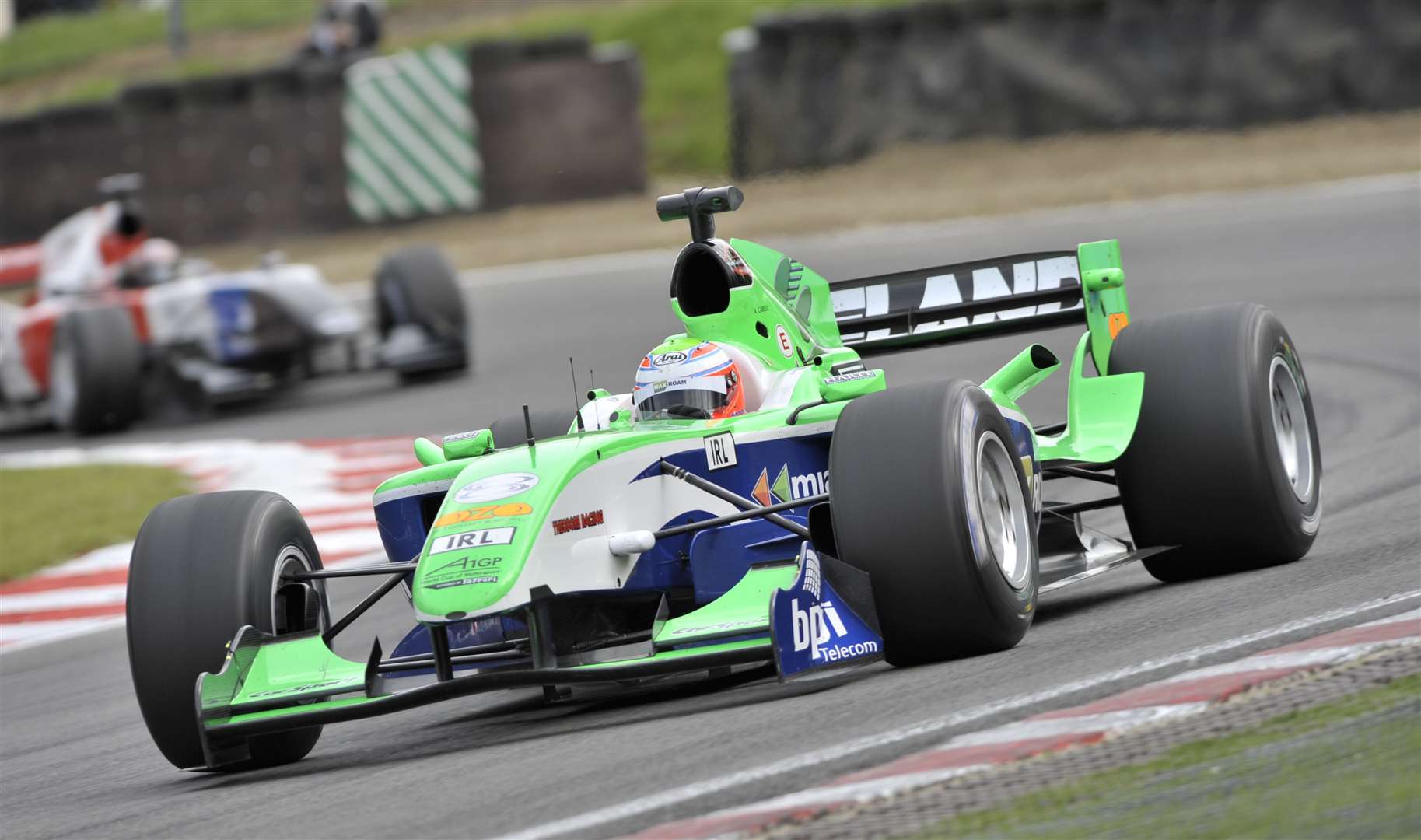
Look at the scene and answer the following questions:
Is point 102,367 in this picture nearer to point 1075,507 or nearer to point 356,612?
point 356,612

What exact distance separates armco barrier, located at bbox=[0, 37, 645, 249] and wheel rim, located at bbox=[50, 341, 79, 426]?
8.14 meters

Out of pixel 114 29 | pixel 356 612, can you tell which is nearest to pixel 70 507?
pixel 356 612

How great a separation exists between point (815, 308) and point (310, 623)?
2408 millimetres

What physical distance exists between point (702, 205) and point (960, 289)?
1.48 m

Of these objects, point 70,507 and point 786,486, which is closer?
point 786,486

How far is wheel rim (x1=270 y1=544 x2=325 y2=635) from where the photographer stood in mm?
6340

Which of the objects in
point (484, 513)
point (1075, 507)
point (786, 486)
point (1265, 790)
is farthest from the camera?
point (1075, 507)

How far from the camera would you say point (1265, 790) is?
4.09 m

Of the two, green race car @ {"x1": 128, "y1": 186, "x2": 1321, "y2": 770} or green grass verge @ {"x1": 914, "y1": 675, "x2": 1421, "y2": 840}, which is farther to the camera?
green race car @ {"x1": 128, "y1": 186, "x2": 1321, "y2": 770}

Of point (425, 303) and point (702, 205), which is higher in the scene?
point (702, 205)

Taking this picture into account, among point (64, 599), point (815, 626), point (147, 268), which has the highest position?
point (147, 268)

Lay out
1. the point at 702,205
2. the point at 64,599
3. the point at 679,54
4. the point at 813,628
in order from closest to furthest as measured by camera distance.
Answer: the point at 813,628
the point at 702,205
the point at 64,599
the point at 679,54

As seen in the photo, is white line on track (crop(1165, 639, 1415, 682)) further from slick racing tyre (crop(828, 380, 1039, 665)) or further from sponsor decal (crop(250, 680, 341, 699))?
sponsor decal (crop(250, 680, 341, 699))

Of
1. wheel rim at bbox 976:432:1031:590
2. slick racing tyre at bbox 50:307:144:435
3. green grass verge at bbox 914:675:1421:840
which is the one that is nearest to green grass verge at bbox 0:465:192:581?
slick racing tyre at bbox 50:307:144:435
